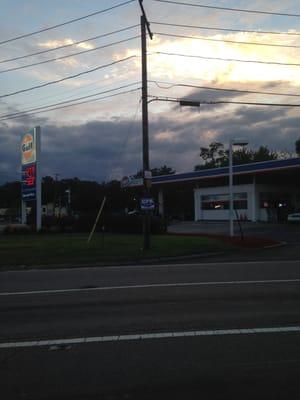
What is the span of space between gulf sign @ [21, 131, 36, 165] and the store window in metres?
25.9

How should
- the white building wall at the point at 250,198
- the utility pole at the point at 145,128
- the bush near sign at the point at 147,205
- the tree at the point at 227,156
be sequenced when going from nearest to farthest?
1. the utility pole at the point at 145,128
2. the bush near sign at the point at 147,205
3. the white building wall at the point at 250,198
4. the tree at the point at 227,156

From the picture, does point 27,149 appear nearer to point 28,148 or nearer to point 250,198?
point 28,148

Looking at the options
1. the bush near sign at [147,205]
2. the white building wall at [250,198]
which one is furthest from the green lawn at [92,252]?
the white building wall at [250,198]

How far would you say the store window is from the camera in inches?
2365

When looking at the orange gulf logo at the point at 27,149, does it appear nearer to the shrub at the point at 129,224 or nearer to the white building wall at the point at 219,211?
the shrub at the point at 129,224

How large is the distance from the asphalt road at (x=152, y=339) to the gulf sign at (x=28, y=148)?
28.0 metres

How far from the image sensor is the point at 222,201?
62.2 m

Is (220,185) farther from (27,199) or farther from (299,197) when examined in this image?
(27,199)

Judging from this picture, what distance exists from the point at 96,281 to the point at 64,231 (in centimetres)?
2735

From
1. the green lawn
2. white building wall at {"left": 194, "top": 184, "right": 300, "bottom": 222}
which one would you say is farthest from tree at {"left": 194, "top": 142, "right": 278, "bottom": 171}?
the green lawn

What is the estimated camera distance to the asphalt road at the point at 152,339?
5.46 m

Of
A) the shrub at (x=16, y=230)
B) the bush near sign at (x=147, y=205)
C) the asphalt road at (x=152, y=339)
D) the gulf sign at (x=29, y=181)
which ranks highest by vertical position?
the gulf sign at (x=29, y=181)

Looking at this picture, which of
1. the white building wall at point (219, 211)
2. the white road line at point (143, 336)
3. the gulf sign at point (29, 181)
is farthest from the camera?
the white building wall at point (219, 211)

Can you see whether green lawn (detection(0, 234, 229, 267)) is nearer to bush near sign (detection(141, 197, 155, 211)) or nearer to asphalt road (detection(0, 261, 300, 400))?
bush near sign (detection(141, 197, 155, 211))
